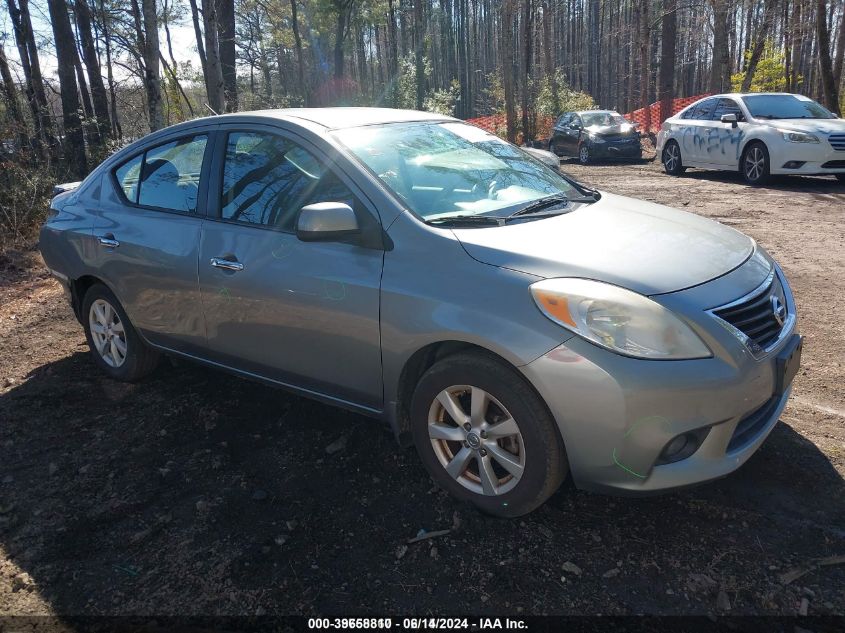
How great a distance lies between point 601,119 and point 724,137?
6850 mm

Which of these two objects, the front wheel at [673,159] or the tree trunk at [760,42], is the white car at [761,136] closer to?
the front wheel at [673,159]

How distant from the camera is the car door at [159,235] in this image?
3855mm

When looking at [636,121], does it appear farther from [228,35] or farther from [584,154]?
[228,35]

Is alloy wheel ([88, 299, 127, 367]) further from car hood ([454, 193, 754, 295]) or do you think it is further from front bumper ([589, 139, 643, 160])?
front bumper ([589, 139, 643, 160])

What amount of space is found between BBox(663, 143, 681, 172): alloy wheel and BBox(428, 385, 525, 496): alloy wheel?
13.0m

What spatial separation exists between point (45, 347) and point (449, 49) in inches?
2538

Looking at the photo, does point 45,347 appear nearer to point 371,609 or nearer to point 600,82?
point 371,609

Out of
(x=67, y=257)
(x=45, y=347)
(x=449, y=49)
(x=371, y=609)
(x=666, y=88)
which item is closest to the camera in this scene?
(x=371, y=609)

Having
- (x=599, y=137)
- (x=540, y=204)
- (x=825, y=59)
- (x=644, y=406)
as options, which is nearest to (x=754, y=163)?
(x=825, y=59)

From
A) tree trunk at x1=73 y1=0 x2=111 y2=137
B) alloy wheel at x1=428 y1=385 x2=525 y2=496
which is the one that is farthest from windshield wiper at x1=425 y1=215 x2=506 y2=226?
tree trunk at x1=73 y1=0 x2=111 y2=137

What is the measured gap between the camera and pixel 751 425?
107 inches

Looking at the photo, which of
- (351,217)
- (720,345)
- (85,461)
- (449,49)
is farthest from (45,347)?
(449,49)

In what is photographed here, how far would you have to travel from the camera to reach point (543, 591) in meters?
2.50

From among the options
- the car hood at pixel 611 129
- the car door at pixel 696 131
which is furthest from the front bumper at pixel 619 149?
the car door at pixel 696 131
